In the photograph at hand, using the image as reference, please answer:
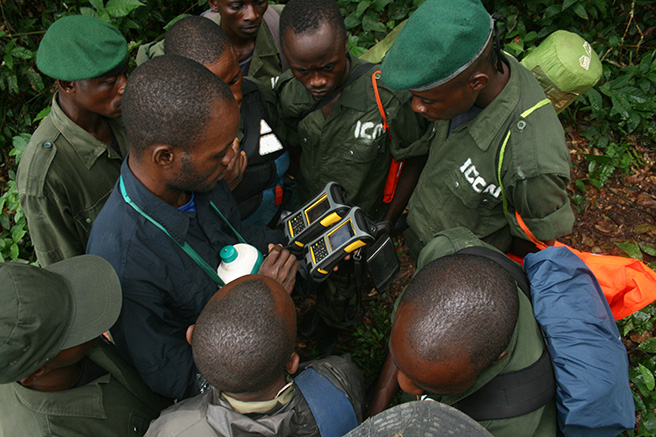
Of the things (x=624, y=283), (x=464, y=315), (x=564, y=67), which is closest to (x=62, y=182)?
(x=464, y=315)

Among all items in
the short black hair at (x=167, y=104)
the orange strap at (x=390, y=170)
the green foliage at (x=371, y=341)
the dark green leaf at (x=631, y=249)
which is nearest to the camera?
the short black hair at (x=167, y=104)

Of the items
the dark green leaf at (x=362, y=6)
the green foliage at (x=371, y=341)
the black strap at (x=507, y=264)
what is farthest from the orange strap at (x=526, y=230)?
the dark green leaf at (x=362, y=6)

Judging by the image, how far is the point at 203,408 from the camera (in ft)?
5.32

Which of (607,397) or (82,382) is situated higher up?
(82,382)

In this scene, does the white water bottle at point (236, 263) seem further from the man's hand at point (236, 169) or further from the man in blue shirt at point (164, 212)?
the man's hand at point (236, 169)

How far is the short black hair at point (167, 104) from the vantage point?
1714mm

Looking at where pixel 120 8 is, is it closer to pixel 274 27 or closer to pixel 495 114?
pixel 274 27

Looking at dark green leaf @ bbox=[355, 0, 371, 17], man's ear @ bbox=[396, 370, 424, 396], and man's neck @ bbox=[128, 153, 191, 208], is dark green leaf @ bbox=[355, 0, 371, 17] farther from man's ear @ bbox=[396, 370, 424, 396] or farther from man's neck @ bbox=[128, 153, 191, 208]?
man's ear @ bbox=[396, 370, 424, 396]

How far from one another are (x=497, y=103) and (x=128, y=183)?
1.83 metres

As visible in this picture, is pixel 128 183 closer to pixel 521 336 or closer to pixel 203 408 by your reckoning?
pixel 203 408

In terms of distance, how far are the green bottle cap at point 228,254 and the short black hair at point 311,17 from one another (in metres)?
1.33

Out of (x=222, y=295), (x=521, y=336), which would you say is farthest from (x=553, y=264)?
(x=222, y=295)

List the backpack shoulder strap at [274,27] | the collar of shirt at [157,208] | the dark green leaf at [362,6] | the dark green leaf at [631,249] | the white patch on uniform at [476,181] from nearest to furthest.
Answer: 1. the collar of shirt at [157,208]
2. the white patch on uniform at [476,181]
3. the backpack shoulder strap at [274,27]
4. the dark green leaf at [631,249]
5. the dark green leaf at [362,6]

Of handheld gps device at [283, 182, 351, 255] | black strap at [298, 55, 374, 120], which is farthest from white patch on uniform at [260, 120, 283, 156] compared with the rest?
handheld gps device at [283, 182, 351, 255]
